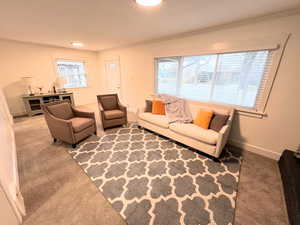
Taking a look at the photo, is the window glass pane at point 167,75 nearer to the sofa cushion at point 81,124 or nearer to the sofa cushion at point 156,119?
the sofa cushion at point 156,119

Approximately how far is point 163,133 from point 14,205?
2.31m

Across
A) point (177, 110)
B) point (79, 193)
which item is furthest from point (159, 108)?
point (79, 193)

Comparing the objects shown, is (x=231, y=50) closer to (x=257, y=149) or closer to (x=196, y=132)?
(x=196, y=132)

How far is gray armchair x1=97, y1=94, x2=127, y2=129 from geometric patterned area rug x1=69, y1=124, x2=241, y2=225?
612 mm

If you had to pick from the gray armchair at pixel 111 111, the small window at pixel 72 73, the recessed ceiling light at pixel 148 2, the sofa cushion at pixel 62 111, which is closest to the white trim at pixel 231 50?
the recessed ceiling light at pixel 148 2

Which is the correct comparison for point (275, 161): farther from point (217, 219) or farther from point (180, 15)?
point (180, 15)

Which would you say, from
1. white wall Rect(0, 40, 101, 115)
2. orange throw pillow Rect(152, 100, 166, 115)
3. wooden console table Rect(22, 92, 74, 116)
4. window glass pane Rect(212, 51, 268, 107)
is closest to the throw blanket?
orange throw pillow Rect(152, 100, 166, 115)

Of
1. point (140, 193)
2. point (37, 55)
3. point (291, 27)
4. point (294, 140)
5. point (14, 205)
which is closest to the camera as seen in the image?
point (14, 205)

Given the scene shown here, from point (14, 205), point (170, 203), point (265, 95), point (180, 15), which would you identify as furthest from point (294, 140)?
point (14, 205)

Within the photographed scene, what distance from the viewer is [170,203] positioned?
1446mm

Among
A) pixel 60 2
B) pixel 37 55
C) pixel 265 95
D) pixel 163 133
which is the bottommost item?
pixel 163 133

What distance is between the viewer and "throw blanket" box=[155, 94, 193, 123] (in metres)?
2.74

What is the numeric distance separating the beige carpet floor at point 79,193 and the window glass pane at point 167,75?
227 centimetres

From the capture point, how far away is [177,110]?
9.62ft
